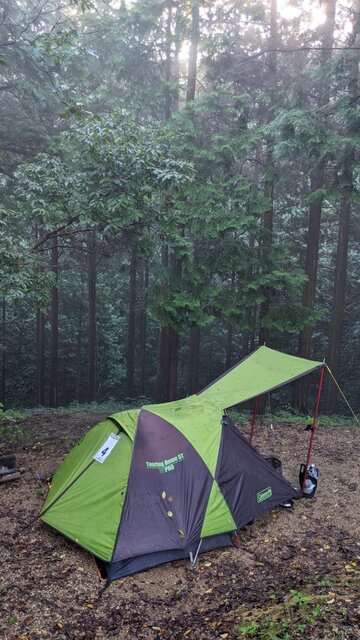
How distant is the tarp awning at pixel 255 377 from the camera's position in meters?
6.20

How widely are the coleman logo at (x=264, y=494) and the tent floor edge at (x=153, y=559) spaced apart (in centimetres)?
76

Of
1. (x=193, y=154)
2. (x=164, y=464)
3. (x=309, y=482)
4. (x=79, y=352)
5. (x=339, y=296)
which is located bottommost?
(x=79, y=352)

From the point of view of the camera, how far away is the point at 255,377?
6652 mm

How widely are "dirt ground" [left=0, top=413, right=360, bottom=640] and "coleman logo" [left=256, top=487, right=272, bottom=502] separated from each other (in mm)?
304

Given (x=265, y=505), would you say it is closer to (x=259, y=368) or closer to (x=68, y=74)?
(x=259, y=368)

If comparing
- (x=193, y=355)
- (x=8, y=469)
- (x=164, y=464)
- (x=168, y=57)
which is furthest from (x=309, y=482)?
(x=193, y=355)

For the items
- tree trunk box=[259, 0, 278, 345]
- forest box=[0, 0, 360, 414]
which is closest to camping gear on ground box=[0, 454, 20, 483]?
forest box=[0, 0, 360, 414]

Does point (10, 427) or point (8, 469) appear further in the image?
point (8, 469)

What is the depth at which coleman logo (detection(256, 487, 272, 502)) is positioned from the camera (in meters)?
5.78

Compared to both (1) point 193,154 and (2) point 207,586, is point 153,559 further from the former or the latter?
(1) point 193,154

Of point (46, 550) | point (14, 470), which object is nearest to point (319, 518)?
point (46, 550)

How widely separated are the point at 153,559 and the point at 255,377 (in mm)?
2842

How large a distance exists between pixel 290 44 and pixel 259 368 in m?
9.94

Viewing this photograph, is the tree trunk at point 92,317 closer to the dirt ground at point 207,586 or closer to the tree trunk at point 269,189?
the tree trunk at point 269,189
